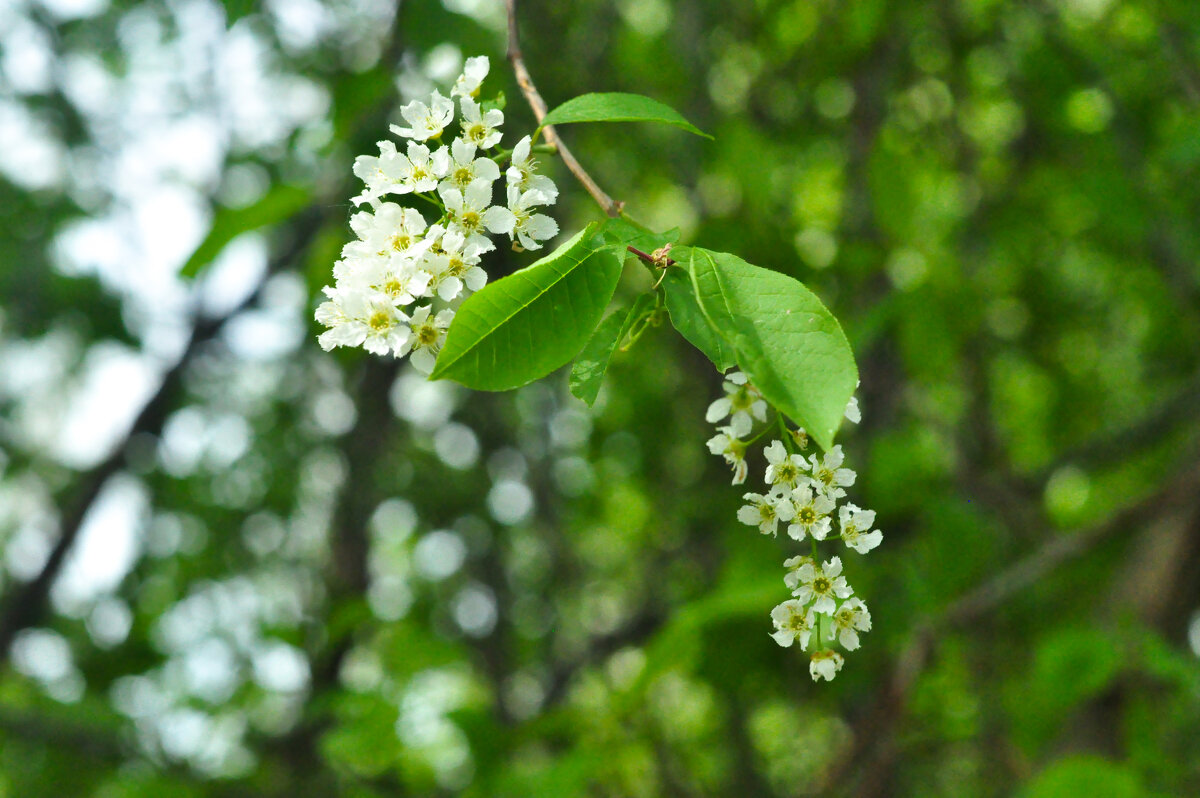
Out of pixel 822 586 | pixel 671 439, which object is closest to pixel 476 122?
pixel 822 586

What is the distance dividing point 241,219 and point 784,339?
151 centimetres

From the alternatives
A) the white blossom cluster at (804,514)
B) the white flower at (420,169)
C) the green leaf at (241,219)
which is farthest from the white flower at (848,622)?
the green leaf at (241,219)

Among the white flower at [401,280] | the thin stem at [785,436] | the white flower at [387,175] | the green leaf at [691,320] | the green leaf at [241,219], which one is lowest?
the green leaf at [241,219]

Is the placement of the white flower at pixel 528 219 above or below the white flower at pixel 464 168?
below

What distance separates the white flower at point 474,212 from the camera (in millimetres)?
1166

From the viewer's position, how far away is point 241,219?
2129mm

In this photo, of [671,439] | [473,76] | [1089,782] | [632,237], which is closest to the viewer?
[632,237]

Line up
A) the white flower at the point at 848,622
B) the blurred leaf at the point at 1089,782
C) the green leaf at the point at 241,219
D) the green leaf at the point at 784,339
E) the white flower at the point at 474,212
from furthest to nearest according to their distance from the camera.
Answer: the blurred leaf at the point at 1089,782 < the green leaf at the point at 241,219 < the white flower at the point at 848,622 < the white flower at the point at 474,212 < the green leaf at the point at 784,339

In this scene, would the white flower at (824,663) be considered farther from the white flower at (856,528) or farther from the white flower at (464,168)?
the white flower at (464,168)

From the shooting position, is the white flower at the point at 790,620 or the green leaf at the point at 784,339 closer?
the green leaf at the point at 784,339

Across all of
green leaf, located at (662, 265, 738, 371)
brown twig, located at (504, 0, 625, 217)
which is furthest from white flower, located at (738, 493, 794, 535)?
brown twig, located at (504, 0, 625, 217)

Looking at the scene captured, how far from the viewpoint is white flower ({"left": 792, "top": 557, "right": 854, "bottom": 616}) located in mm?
1203

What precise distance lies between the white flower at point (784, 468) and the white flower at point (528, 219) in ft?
1.25

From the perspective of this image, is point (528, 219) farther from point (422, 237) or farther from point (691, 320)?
point (691, 320)
